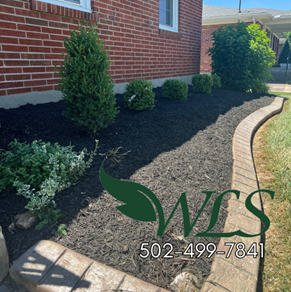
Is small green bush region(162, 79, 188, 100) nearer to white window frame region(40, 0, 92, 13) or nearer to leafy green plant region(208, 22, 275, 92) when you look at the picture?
white window frame region(40, 0, 92, 13)

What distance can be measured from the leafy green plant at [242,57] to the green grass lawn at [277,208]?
4.36 m

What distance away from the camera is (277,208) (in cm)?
256

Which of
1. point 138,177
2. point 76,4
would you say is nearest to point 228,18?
point 76,4

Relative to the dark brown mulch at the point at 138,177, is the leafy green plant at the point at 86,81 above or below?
above

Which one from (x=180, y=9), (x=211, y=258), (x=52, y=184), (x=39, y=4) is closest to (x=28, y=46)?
(x=39, y=4)

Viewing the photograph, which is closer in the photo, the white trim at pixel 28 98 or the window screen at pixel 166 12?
the white trim at pixel 28 98

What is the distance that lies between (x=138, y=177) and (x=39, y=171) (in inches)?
37.1

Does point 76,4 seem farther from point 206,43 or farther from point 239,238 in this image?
point 206,43

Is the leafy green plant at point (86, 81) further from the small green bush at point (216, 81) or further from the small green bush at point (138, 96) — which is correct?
the small green bush at point (216, 81)

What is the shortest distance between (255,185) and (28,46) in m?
3.80

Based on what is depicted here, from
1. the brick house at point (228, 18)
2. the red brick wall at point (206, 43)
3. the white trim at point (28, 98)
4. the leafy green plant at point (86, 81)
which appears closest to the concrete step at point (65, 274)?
the leafy green plant at point (86, 81)

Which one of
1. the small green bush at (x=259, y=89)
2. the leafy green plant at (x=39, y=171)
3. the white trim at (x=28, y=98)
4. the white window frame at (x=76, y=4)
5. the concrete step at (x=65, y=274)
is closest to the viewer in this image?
the concrete step at (x=65, y=274)

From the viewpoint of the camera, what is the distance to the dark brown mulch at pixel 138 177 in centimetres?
179

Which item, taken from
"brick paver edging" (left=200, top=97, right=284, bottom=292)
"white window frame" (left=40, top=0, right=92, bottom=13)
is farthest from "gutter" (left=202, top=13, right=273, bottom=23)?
"brick paver edging" (left=200, top=97, right=284, bottom=292)
